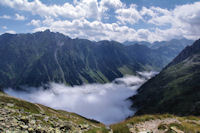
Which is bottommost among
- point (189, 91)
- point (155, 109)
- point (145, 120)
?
point (145, 120)

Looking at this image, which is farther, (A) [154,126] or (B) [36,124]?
(B) [36,124]

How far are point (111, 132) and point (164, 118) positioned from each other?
9.88 m

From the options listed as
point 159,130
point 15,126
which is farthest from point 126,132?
point 15,126

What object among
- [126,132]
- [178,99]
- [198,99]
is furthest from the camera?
[178,99]

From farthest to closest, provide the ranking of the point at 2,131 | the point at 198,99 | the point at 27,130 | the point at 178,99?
the point at 178,99 < the point at 198,99 < the point at 27,130 < the point at 2,131

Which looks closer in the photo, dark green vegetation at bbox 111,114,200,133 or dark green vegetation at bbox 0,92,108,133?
dark green vegetation at bbox 0,92,108,133

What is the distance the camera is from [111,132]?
13164mm

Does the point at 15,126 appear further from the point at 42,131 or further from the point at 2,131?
the point at 42,131

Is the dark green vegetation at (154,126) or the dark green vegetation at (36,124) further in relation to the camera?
the dark green vegetation at (154,126)

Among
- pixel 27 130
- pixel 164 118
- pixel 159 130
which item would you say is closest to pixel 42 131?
pixel 27 130

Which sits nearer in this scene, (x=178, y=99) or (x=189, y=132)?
(x=189, y=132)

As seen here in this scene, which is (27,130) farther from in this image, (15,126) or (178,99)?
Result: (178,99)

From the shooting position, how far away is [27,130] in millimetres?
11914

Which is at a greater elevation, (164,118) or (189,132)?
(164,118)
